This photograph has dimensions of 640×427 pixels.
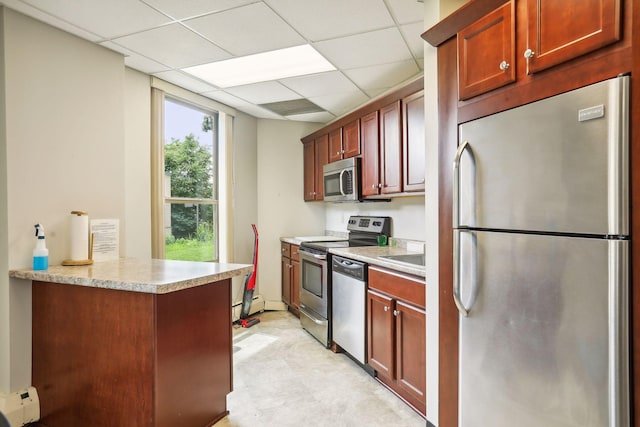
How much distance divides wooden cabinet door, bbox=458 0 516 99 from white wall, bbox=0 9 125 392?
2437 millimetres

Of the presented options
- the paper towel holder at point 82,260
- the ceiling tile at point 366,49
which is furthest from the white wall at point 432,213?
the paper towel holder at point 82,260

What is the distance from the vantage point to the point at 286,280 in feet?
14.4

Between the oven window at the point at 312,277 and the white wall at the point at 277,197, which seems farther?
the white wall at the point at 277,197

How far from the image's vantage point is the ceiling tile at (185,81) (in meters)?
3.11

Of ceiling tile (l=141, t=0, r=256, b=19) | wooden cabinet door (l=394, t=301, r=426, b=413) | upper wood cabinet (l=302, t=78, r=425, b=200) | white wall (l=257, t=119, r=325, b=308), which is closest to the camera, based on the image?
ceiling tile (l=141, t=0, r=256, b=19)

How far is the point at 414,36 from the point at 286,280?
120 inches

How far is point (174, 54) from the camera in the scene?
8.87 ft

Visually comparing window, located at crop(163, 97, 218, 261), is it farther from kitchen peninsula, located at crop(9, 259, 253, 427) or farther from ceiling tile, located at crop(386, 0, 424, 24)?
ceiling tile, located at crop(386, 0, 424, 24)

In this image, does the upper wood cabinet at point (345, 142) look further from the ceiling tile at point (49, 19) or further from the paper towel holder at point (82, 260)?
the paper towel holder at point (82, 260)

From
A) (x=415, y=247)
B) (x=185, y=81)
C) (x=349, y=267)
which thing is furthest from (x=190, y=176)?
(x=415, y=247)

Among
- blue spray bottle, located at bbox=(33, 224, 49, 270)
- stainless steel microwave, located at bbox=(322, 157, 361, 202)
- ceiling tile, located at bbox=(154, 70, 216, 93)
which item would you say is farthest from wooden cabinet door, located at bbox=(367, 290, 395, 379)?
ceiling tile, located at bbox=(154, 70, 216, 93)

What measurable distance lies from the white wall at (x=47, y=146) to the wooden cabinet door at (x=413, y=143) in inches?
88.3

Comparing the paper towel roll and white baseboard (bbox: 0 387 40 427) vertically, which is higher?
the paper towel roll

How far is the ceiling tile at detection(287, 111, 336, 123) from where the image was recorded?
14.2 feet
